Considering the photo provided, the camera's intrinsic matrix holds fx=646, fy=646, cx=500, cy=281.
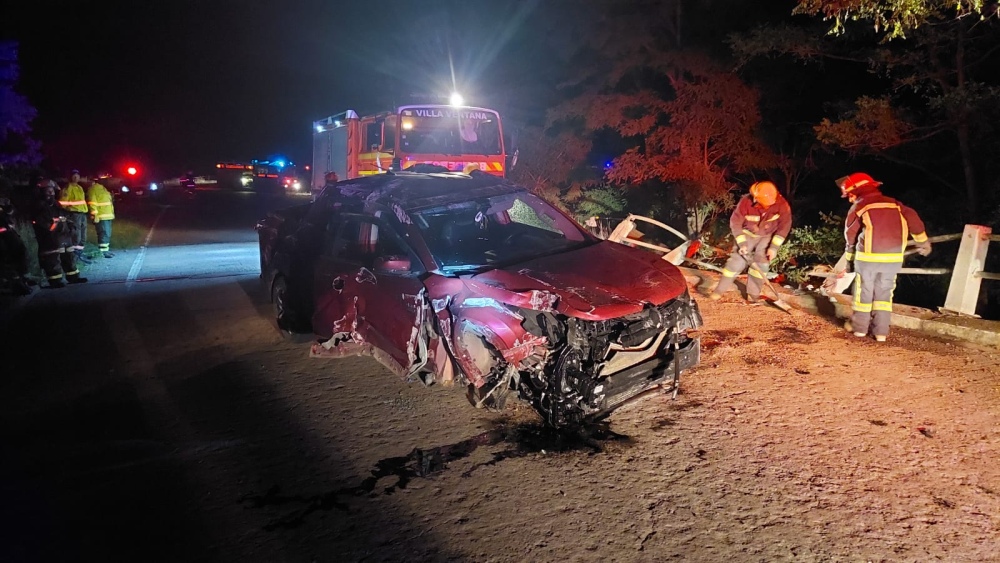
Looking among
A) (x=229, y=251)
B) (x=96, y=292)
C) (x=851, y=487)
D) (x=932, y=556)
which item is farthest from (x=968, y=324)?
(x=229, y=251)

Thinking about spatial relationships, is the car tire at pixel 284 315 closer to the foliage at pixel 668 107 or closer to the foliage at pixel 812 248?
the foliage at pixel 812 248

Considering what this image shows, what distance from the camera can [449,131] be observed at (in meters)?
13.3

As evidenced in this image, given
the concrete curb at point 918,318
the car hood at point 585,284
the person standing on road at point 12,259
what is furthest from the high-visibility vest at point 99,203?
the concrete curb at point 918,318

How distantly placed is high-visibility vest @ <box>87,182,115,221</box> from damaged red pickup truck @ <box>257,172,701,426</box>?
326 inches

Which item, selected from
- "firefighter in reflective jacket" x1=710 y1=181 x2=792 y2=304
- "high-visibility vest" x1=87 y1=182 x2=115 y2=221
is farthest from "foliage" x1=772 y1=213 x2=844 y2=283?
"high-visibility vest" x1=87 y1=182 x2=115 y2=221

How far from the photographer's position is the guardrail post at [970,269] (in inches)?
253

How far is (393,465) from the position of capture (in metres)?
4.00

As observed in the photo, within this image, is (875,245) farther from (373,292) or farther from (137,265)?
(137,265)

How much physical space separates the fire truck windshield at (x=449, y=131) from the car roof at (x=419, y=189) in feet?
21.4

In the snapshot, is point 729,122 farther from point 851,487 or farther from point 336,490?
point 336,490

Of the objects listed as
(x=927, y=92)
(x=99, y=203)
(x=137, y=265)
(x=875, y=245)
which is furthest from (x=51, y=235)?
(x=927, y=92)

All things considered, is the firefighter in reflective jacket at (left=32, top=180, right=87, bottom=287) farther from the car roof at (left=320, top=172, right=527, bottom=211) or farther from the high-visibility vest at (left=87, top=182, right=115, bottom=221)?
the car roof at (left=320, top=172, right=527, bottom=211)

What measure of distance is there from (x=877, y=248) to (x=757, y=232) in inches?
60.2

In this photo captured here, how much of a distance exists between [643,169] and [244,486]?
37.3 feet
